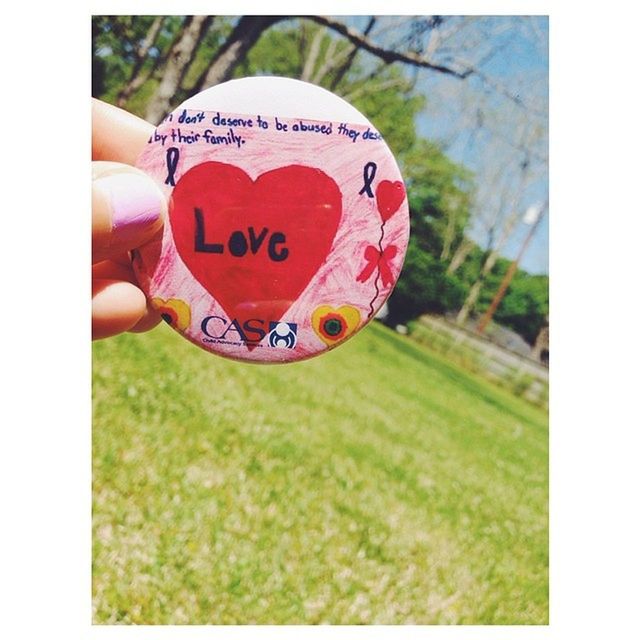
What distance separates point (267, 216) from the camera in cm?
73

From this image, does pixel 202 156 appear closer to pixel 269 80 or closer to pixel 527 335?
pixel 269 80

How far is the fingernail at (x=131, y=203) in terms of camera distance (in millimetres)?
696

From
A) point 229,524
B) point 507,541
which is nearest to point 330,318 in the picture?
point 229,524

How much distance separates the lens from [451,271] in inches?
219

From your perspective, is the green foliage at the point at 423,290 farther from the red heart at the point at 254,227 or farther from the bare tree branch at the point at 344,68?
the red heart at the point at 254,227

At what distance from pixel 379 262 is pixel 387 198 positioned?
0.07 m

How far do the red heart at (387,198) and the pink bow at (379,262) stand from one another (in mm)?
35

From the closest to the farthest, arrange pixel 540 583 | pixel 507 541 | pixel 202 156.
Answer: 1. pixel 202 156
2. pixel 540 583
3. pixel 507 541

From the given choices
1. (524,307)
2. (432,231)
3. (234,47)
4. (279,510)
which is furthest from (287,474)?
Result: (524,307)

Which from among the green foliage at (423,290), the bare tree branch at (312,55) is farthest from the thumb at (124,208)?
the green foliage at (423,290)

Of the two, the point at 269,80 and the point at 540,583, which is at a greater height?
the point at 269,80

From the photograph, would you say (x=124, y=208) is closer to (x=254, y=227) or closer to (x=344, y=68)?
(x=254, y=227)

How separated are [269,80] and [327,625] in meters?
1.19

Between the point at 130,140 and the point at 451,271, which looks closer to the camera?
the point at 130,140
